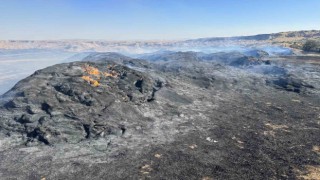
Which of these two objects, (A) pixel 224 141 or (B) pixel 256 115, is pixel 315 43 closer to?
(B) pixel 256 115

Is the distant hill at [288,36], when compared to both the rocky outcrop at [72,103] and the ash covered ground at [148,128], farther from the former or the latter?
the rocky outcrop at [72,103]

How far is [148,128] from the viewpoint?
1684 cm

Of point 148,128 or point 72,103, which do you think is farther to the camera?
point 72,103

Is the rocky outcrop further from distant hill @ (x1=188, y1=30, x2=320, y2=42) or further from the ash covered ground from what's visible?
distant hill @ (x1=188, y1=30, x2=320, y2=42)

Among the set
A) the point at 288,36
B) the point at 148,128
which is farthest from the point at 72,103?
the point at 288,36

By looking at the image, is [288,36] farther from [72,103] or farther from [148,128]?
[72,103]

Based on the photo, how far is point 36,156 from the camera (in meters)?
13.4

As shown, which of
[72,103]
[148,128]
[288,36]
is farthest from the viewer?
[288,36]

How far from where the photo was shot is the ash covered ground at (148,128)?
12305 millimetres

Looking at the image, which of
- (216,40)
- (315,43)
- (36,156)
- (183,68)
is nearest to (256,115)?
(36,156)

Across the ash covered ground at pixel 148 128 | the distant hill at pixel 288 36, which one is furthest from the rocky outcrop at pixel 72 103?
the distant hill at pixel 288 36

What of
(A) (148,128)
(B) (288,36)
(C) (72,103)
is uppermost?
(C) (72,103)

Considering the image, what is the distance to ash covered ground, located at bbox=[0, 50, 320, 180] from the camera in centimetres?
1230

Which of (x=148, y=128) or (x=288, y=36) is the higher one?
(x=288, y=36)
